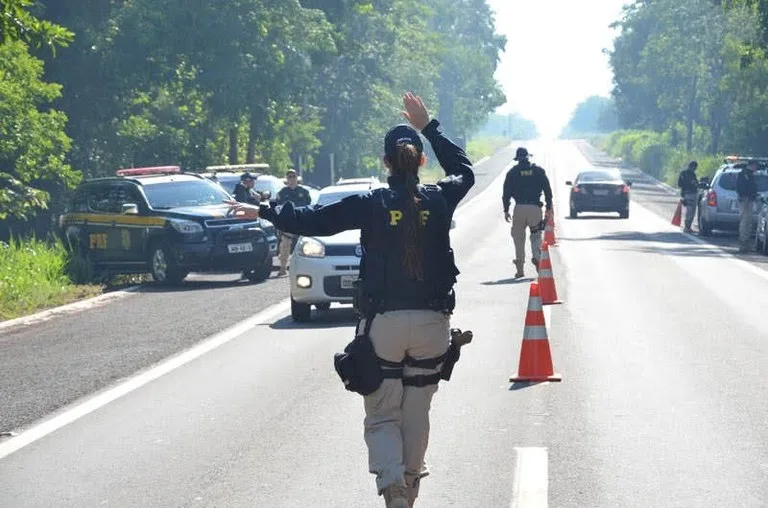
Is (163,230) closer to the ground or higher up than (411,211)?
closer to the ground

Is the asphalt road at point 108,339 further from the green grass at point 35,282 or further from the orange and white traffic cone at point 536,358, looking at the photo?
the orange and white traffic cone at point 536,358

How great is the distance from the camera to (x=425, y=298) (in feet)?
23.0

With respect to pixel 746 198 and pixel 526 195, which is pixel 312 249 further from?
pixel 746 198

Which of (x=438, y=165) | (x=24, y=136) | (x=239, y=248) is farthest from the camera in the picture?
(x=438, y=165)

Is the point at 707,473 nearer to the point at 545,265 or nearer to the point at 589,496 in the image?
the point at 589,496

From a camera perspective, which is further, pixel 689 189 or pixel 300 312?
pixel 689 189

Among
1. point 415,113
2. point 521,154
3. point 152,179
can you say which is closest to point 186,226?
point 152,179

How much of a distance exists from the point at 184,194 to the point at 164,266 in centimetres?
171

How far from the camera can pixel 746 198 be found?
30.1 meters

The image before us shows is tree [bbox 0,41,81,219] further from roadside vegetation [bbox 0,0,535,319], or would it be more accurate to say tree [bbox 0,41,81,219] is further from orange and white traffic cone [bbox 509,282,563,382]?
orange and white traffic cone [bbox 509,282,563,382]

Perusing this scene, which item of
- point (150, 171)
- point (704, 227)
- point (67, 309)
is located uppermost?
point (150, 171)

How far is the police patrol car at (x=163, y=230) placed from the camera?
955 inches

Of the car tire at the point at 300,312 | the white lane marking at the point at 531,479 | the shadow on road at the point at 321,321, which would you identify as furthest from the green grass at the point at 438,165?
the white lane marking at the point at 531,479

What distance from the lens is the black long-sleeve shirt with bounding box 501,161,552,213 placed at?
74.1 feet
